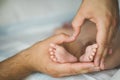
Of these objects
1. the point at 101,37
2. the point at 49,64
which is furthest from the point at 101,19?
the point at 49,64

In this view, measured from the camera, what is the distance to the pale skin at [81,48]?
80cm

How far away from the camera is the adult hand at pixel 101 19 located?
2.60 feet

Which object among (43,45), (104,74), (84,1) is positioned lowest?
(104,74)

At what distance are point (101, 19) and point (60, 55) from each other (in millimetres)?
146

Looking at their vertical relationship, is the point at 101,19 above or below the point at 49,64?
above

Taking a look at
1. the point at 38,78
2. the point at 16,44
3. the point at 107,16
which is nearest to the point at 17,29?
the point at 16,44

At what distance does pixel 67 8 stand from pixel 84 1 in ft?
0.19

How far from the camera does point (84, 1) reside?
83 centimetres

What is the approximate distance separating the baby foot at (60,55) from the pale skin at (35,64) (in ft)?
0.04

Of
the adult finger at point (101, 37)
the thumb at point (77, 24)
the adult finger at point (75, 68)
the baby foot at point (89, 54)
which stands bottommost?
the adult finger at point (75, 68)

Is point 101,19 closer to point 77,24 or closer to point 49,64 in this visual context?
point 77,24

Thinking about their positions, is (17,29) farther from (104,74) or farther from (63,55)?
(104,74)

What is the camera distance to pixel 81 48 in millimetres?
829

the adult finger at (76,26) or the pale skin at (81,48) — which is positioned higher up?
the adult finger at (76,26)
